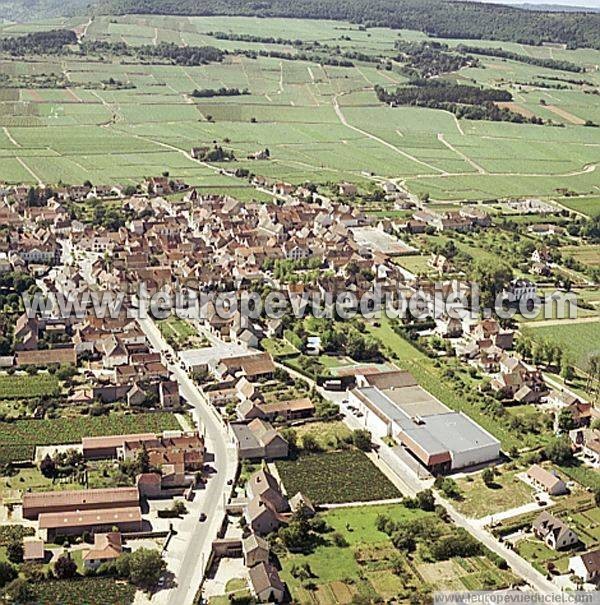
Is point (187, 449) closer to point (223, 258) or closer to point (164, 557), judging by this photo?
point (164, 557)

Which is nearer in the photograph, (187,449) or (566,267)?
(187,449)

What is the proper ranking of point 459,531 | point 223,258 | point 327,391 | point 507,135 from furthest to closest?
point 507,135
point 223,258
point 327,391
point 459,531

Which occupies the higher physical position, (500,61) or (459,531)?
(500,61)

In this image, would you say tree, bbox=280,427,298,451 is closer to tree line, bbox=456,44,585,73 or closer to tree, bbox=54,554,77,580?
tree, bbox=54,554,77,580

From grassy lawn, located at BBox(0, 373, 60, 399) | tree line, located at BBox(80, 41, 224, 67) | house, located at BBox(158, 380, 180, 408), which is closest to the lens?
house, located at BBox(158, 380, 180, 408)

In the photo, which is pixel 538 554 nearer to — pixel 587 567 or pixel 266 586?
pixel 587 567

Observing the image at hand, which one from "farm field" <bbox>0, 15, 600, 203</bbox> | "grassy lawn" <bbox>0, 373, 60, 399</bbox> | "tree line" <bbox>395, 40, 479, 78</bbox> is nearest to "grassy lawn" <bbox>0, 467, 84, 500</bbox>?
"grassy lawn" <bbox>0, 373, 60, 399</bbox>

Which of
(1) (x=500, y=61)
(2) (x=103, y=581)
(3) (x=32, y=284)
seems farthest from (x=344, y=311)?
(1) (x=500, y=61)
